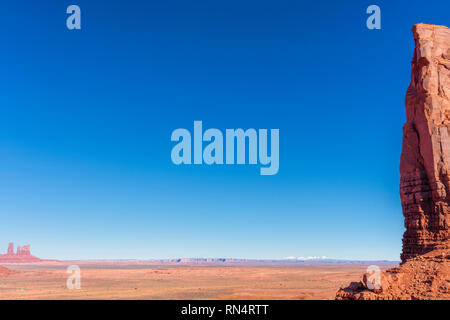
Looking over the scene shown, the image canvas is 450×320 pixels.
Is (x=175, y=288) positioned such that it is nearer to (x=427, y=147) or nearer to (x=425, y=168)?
(x=425, y=168)

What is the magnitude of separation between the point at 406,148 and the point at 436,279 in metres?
11.0

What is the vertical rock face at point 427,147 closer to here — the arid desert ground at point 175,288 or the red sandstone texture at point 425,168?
the red sandstone texture at point 425,168

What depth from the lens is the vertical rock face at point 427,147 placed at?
2623 cm

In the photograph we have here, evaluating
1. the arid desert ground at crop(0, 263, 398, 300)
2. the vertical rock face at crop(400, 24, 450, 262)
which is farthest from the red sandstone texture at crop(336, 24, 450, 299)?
the arid desert ground at crop(0, 263, 398, 300)

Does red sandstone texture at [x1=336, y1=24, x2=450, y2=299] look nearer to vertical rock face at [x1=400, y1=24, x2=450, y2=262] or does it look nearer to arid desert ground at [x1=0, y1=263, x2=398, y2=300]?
vertical rock face at [x1=400, y1=24, x2=450, y2=262]

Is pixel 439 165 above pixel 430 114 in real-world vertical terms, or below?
below

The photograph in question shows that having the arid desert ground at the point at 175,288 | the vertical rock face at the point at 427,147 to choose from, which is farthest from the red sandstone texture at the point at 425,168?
the arid desert ground at the point at 175,288

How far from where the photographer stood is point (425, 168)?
27734mm

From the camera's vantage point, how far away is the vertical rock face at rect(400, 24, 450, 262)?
2623 centimetres
